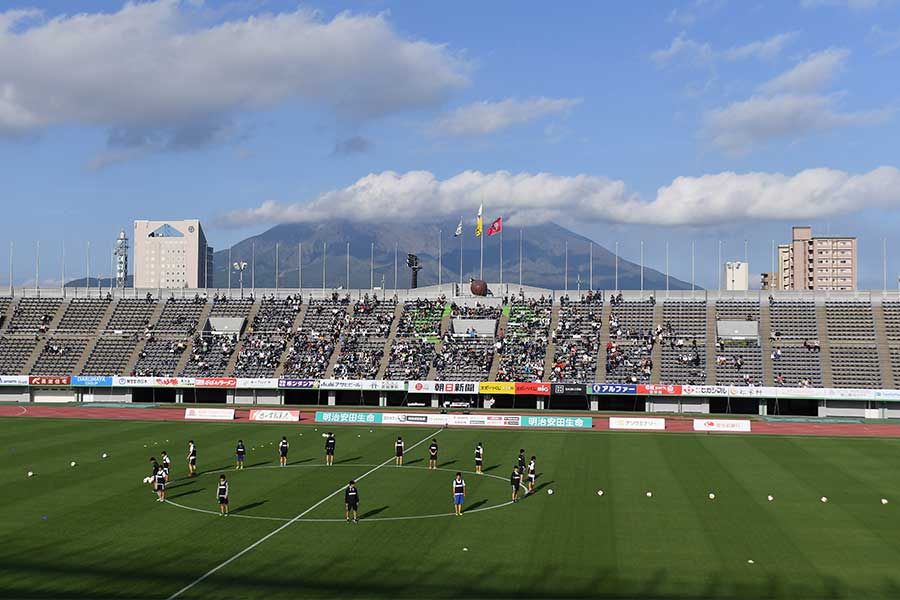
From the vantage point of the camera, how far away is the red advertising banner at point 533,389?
80812mm

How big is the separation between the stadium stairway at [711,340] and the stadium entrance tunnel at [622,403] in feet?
20.9

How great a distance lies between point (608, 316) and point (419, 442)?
44.6 metres

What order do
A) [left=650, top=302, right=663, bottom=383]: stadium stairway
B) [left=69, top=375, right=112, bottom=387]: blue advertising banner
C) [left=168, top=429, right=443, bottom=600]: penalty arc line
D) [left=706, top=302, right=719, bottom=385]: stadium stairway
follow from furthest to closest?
[left=69, top=375, right=112, bottom=387]: blue advertising banner
[left=650, top=302, right=663, bottom=383]: stadium stairway
[left=706, top=302, right=719, bottom=385]: stadium stairway
[left=168, top=429, right=443, bottom=600]: penalty arc line

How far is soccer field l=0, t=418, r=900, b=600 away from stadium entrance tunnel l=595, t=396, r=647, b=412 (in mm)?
30132

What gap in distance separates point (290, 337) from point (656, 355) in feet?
123

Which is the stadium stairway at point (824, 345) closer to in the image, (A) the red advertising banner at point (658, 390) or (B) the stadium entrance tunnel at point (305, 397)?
(A) the red advertising banner at point (658, 390)

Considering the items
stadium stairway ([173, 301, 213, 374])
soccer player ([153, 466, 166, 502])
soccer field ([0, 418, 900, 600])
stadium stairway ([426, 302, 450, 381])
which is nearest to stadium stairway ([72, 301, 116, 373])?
stadium stairway ([173, 301, 213, 374])

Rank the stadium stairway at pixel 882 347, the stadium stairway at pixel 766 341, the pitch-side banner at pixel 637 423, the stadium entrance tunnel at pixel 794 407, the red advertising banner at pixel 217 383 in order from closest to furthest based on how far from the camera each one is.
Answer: the pitch-side banner at pixel 637 423
the stadium stairway at pixel 882 347
the stadium entrance tunnel at pixel 794 407
the stadium stairway at pixel 766 341
the red advertising banner at pixel 217 383

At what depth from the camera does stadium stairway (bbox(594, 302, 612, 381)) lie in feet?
281

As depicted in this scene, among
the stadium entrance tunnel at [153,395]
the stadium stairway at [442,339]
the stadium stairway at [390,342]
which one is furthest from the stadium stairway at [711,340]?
the stadium entrance tunnel at [153,395]

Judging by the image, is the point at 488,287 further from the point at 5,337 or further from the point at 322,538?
the point at 322,538

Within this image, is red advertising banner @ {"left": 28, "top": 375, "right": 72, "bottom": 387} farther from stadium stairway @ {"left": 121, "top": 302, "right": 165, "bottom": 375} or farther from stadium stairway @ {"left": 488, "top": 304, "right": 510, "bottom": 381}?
stadium stairway @ {"left": 488, "top": 304, "right": 510, "bottom": 381}

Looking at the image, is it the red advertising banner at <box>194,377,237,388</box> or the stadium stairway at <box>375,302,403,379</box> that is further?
the stadium stairway at <box>375,302,403,379</box>

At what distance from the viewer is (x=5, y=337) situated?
320 ft
